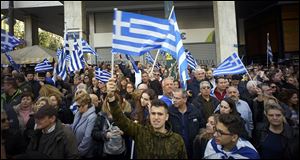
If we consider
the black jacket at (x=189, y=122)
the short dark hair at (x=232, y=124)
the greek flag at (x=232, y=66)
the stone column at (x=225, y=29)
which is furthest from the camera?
the stone column at (x=225, y=29)

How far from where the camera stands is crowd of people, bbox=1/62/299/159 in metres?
3.65

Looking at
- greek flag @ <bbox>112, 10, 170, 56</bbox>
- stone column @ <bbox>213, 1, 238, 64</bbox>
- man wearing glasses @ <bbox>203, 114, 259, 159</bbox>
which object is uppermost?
stone column @ <bbox>213, 1, 238, 64</bbox>

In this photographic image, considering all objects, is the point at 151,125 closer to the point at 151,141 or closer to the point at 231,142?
the point at 151,141

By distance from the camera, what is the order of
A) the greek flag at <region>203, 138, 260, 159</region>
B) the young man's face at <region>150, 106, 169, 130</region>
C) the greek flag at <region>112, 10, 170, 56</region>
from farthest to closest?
the greek flag at <region>112, 10, 170, 56</region> < the young man's face at <region>150, 106, 169, 130</region> < the greek flag at <region>203, 138, 260, 159</region>

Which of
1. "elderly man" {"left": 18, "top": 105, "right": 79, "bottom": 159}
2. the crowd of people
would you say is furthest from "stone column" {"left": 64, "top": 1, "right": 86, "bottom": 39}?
"elderly man" {"left": 18, "top": 105, "right": 79, "bottom": 159}

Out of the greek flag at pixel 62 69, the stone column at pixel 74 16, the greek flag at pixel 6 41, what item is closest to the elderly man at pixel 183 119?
the greek flag at pixel 6 41

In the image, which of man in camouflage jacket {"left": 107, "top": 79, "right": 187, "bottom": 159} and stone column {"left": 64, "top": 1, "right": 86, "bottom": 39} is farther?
stone column {"left": 64, "top": 1, "right": 86, "bottom": 39}

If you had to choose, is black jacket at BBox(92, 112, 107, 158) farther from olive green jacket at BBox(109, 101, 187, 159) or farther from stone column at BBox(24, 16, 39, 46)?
stone column at BBox(24, 16, 39, 46)

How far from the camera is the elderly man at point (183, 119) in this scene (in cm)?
522

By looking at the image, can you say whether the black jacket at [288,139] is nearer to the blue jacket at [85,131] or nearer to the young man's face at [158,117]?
the young man's face at [158,117]

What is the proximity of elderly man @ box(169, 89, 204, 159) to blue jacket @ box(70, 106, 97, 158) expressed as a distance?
1.19 metres

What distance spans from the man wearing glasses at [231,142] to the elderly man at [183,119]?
1457mm

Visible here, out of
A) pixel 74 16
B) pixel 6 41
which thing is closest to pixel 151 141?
pixel 6 41

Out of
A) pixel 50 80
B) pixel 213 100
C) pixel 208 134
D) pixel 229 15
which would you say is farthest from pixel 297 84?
pixel 229 15
